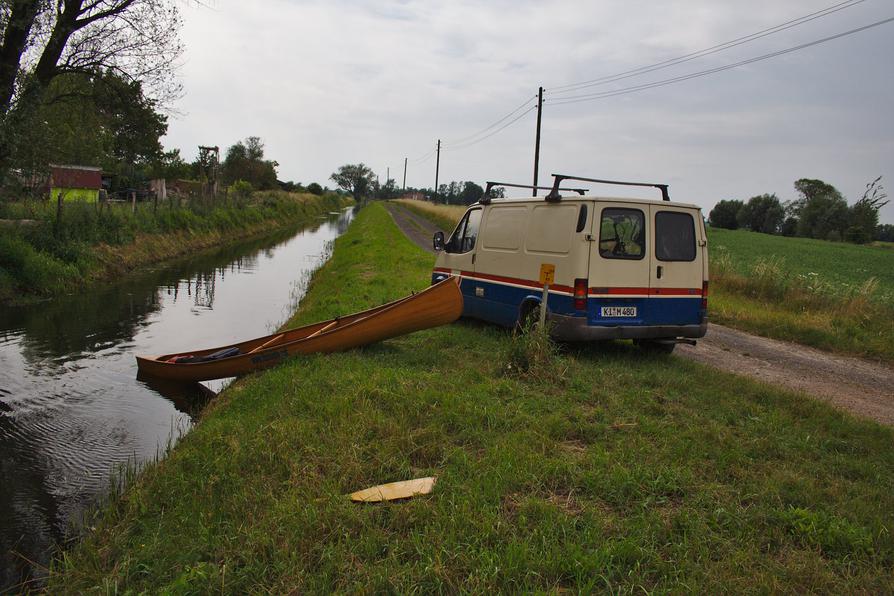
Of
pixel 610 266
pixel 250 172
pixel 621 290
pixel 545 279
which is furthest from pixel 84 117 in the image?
pixel 250 172

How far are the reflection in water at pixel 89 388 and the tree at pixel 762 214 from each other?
91.6 metres

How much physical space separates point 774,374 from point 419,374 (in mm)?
4700

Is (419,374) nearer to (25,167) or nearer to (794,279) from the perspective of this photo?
(794,279)

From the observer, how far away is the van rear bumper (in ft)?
23.4

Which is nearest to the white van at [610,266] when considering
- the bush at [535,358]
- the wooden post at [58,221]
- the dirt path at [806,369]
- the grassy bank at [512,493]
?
the bush at [535,358]

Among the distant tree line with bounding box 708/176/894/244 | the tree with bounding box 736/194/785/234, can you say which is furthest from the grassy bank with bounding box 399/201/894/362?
the tree with bounding box 736/194/785/234

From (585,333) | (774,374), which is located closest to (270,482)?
(585,333)

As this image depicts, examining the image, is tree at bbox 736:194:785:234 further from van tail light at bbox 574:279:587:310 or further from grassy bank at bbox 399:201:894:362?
van tail light at bbox 574:279:587:310

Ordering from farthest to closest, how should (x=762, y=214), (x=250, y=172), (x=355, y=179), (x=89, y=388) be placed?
(x=355, y=179) → (x=762, y=214) → (x=250, y=172) → (x=89, y=388)

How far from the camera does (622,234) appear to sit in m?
7.34

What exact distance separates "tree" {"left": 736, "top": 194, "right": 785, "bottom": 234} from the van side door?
94.3 m

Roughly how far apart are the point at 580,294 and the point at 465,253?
273 cm

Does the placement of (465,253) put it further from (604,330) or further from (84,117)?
(84,117)

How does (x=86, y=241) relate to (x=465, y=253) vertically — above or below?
below
